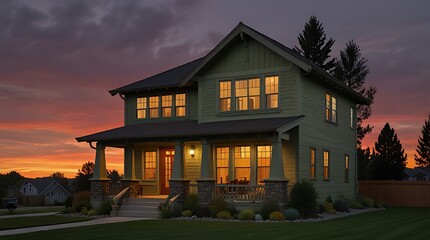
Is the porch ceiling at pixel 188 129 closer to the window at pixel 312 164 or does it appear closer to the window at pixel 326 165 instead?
the window at pixel 312 164

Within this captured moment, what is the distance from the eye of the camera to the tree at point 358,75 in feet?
172

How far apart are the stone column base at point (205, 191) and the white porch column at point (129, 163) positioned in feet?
17.8

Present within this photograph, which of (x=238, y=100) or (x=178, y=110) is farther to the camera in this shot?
(x=178, y=110)

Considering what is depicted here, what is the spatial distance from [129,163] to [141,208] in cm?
435

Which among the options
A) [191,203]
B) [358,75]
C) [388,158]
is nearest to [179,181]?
[191,203]

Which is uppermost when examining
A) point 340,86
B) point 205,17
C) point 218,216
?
point 205,17

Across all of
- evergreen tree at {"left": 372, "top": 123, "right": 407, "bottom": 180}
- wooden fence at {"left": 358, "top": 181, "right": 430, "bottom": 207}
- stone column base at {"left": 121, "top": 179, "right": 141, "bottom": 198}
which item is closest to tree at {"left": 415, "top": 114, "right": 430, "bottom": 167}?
evergreen tree at {"left": 372, "top": 123, "right": 407, "bottom": 180}

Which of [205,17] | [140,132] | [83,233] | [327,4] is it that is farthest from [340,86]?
[83,233]

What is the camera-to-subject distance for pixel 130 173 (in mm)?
29188

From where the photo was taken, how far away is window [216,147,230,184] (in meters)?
27.3

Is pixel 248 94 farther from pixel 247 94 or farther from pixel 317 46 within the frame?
pixel 317 46

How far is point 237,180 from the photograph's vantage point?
26.6m

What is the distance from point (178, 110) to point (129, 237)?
14.7 meters

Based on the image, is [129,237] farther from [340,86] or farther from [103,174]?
[340,86]
